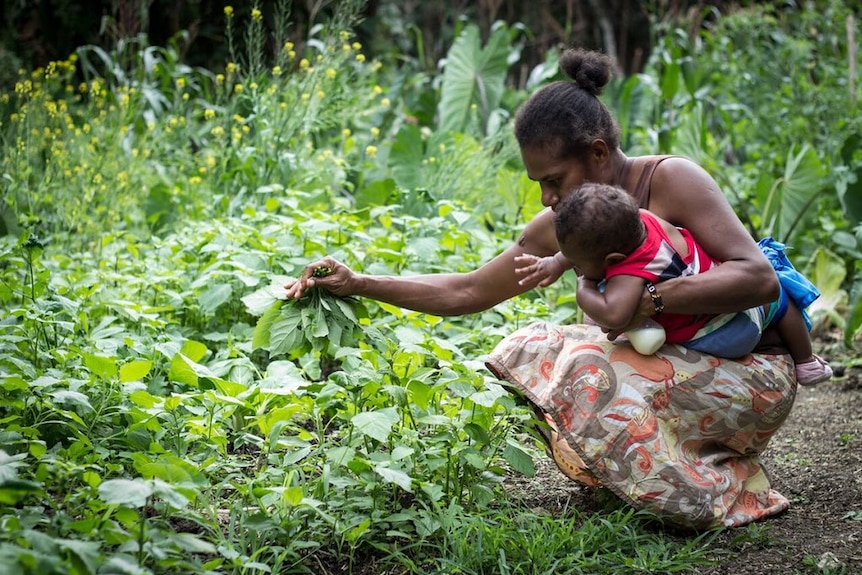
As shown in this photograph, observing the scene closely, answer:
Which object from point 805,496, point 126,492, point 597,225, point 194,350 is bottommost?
point 805,496

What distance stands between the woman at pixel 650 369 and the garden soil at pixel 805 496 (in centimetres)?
8

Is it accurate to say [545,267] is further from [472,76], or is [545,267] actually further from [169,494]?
[472,76]

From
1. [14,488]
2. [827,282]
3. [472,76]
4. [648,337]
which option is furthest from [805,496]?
[472,76]

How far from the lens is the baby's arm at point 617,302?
2.16m

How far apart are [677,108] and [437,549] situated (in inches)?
209

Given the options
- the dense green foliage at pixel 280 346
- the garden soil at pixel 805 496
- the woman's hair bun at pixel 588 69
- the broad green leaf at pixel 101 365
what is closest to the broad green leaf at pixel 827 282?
the dense green foliage at pixel 280 346

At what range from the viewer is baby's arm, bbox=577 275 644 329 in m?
2.16

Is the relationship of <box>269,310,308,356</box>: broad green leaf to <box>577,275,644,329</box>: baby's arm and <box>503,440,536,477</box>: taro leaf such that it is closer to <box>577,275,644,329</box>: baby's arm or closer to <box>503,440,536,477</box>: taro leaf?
<box>503,440,536,477</box>: taro leaf

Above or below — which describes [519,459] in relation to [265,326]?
below

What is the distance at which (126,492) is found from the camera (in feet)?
5.25

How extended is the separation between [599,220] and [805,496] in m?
1.08

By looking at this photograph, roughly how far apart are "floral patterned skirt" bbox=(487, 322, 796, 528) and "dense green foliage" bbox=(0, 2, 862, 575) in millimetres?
93

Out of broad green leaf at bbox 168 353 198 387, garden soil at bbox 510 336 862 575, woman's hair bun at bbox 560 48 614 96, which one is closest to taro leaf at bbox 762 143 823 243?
garden soil at bbox 510 336 862 575

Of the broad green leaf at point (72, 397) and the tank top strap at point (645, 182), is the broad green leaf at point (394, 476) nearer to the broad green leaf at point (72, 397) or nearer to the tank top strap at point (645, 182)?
the broad green leaf at point (72, 397)
